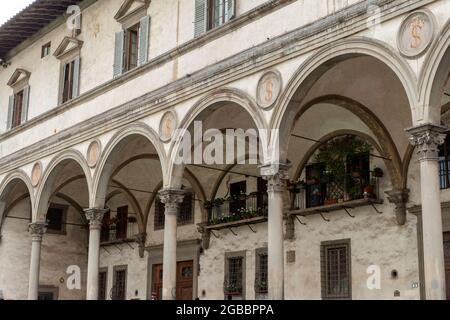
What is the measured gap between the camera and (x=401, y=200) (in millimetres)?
14016

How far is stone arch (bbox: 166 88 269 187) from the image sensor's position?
1259 cm

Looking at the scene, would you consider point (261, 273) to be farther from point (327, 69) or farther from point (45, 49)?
point (45, 49)

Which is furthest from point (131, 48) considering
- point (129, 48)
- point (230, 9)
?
point (230, 9)

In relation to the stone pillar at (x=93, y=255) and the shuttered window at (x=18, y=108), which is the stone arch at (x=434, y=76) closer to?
the stone pillar at (x=93, y=255)

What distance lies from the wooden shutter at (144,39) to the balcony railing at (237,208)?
4.24m

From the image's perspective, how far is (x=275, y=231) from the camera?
11.8 meters

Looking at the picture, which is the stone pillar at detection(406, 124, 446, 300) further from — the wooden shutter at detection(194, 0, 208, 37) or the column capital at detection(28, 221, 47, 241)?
the column capital at detection(28, 221, 47, 241)

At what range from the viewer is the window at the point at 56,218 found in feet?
77.2

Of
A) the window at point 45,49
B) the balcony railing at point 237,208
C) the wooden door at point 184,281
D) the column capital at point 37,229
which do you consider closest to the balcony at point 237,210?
the balcony railing at point 237,208

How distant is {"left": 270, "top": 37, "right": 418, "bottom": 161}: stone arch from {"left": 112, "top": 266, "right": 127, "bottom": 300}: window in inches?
438

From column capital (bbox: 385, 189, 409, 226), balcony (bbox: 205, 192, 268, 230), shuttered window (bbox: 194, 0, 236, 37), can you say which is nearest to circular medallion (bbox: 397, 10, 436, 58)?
column capital (bbox: 385, 189, 409, 226)

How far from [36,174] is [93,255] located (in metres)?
4.16

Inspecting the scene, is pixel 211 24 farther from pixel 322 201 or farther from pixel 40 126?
pixel 40 126

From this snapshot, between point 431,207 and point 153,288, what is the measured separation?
1239cm
